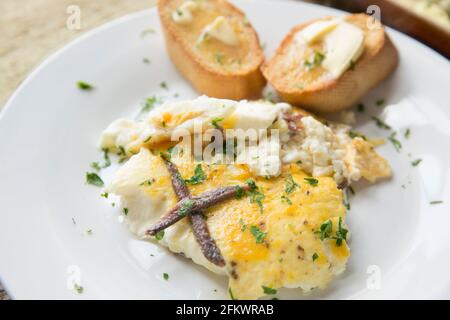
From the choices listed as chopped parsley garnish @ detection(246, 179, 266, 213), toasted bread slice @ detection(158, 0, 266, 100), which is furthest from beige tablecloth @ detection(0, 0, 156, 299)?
chopped parsley garnish @ detection(246, 179, 266, 213)

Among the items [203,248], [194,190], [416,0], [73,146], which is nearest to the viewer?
[203,248]

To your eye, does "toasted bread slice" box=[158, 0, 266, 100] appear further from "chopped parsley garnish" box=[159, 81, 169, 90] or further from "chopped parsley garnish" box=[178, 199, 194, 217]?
"chopped parsley garnish" box=[178, 199, 194, 217]

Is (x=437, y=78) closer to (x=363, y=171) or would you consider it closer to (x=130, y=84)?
(x=363, y=171)

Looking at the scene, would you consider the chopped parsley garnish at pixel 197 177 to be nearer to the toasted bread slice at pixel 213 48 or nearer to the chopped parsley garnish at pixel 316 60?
the toasted bread slice at pixel 213 48

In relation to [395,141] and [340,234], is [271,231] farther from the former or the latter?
[395,141]

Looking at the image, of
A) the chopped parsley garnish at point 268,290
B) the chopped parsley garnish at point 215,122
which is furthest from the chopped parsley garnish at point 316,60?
the chopped parsley garnish at point 268,290

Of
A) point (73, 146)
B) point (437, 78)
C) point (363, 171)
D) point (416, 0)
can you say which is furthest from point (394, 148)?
point (73, 146)

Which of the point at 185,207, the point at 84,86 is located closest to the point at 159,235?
the point at 185,207
